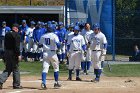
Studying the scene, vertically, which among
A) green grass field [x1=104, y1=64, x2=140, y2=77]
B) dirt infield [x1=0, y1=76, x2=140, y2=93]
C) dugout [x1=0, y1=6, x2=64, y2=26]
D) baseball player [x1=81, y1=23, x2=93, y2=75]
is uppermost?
dugout [x1=0, y1=6, x2=64, y2=26]

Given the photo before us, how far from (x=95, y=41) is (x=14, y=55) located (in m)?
3.56

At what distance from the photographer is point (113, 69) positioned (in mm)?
22375

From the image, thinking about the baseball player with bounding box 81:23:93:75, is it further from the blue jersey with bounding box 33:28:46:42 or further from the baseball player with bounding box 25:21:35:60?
the baseball player with bounding box 25:21:35:60

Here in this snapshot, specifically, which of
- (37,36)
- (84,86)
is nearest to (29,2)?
(37,36)

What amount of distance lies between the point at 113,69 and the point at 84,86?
6.36 metres

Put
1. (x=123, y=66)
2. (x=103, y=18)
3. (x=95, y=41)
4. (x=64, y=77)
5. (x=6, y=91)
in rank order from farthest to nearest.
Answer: (x=103, y=18) → (x=123, y=66) → (x=64, y=77) → (x=95, y=41) → (x=6, y=91)

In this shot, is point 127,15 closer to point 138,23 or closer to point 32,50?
point 138,23

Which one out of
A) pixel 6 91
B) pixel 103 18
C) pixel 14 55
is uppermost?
pixel 103 18

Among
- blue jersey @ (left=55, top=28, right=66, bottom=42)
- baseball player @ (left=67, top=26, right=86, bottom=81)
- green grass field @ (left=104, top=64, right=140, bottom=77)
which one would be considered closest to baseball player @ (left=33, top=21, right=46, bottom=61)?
blue jersey @ (left=55, top=28, right=66, bottom=42)

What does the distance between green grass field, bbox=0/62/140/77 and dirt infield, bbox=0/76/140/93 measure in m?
1.49

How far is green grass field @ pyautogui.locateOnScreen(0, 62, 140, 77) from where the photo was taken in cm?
2070

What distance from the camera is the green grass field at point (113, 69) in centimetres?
2070

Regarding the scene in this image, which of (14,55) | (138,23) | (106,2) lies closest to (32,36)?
(106,2)

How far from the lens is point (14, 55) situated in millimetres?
15539
